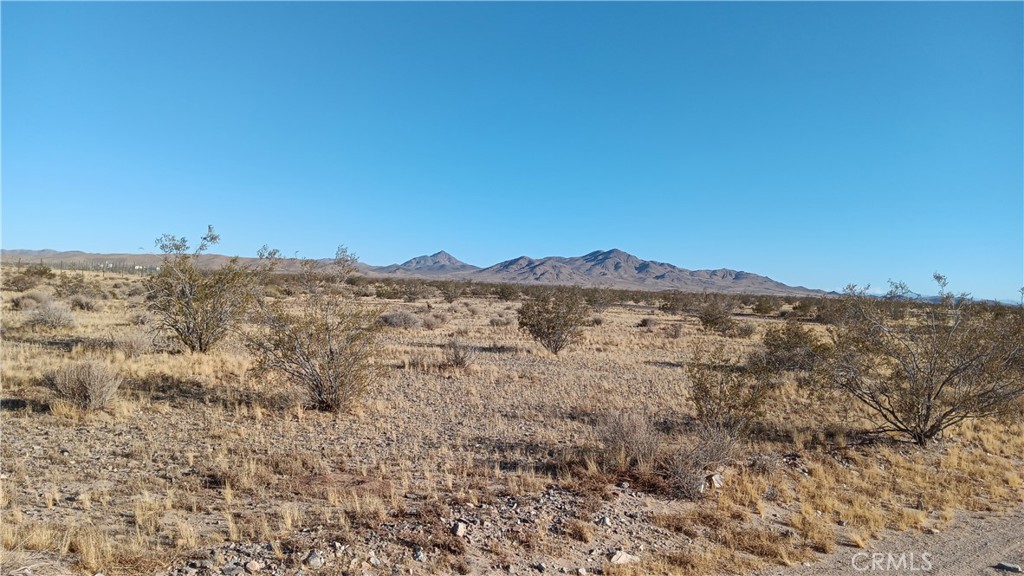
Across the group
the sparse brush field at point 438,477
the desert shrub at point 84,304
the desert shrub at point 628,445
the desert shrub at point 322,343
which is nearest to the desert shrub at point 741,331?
the sparse brush field at point 438,477

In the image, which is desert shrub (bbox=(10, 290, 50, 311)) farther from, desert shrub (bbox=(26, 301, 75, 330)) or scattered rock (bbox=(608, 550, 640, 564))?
scattered rock (bbox=(608, 550, 640, 564))

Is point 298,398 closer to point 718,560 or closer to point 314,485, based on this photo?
point 314,485

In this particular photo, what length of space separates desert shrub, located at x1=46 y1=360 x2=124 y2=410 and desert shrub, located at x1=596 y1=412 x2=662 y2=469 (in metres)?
9.37

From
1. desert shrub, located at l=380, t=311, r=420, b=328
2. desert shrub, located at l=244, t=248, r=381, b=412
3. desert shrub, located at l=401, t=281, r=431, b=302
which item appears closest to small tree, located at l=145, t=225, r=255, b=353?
desert shrub, located at l=244, t=248, r=381, b=412

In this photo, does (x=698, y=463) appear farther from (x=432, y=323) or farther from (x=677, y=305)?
(x=677, y=305)

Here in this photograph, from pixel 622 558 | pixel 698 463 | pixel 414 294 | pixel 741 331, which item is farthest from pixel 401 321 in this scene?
pixel 414 294

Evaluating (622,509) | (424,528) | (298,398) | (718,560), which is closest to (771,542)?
(718,560)

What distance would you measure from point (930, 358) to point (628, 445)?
6163 millimetres

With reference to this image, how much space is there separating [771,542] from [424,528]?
3.91 meters

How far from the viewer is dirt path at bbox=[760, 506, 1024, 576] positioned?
219 inches

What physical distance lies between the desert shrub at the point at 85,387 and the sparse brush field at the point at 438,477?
4 cm

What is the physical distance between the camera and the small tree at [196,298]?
1620 cm

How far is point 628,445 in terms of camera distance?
8594mm

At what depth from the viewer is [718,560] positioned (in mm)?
5605
